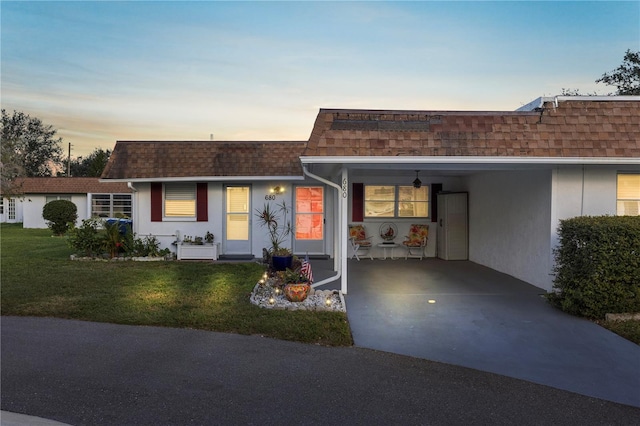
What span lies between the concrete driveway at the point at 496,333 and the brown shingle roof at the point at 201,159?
16.9 ft

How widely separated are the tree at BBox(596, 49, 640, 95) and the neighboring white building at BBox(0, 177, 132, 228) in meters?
26.9

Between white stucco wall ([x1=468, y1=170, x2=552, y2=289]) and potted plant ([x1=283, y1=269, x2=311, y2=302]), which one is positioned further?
white stucco wall ([x1=468, y1=170, x2=552, y2=289])

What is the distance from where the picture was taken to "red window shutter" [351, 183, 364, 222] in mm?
12969

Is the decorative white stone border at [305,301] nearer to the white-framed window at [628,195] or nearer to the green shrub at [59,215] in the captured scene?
the white-framed window at [628,195]

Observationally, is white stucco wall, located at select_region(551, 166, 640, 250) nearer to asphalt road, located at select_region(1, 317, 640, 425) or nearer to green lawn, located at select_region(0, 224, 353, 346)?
green lawn, located at select_region(0, 224, 353, 346)

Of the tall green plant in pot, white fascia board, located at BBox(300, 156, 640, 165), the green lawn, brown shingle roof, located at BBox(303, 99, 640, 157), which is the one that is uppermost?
brown shingle roof, located at BBox(303, 99, 640, 157)

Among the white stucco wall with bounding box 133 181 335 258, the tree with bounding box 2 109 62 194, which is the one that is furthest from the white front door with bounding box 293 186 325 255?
the tree with bounding box 2 109 62 194

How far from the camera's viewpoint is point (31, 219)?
89.5 ft

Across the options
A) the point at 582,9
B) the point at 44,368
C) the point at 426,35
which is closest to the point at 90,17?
the point at 426,35

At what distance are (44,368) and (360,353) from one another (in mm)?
3325

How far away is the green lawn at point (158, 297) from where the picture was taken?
19.9ft

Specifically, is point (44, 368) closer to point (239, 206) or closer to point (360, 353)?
point (360, 353)

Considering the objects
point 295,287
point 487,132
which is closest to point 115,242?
point 295,287

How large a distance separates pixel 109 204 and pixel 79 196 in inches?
99.5
